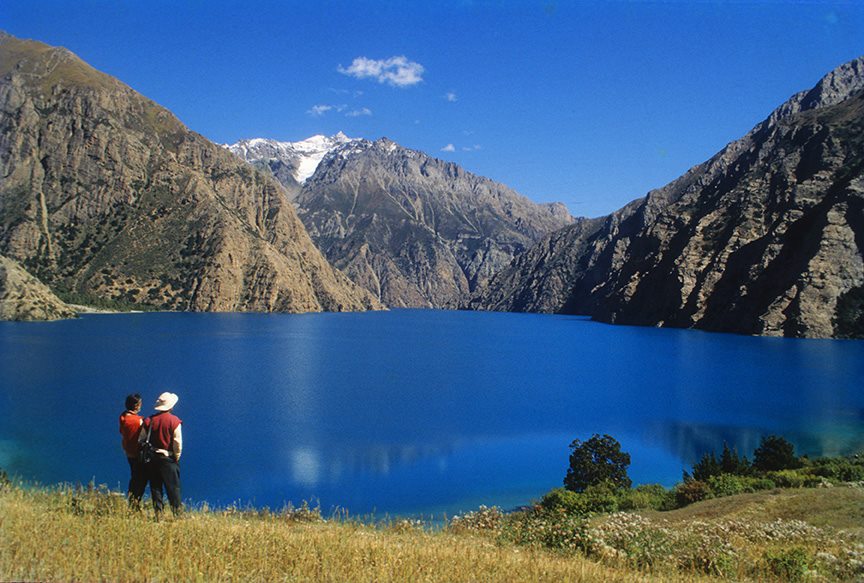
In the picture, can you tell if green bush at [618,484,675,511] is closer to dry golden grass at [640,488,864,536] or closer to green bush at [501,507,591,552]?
dry golden grass at [640,488,864,536]

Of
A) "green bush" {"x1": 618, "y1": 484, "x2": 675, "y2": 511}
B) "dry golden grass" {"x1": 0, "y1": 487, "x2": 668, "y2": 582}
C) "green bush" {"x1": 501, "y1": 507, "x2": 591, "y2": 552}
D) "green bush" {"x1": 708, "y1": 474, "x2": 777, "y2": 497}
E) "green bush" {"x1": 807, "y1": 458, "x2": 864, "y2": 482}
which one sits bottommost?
"green bush" {"x1": 618, "y1": 484, "x2": 675, "y2": 511}

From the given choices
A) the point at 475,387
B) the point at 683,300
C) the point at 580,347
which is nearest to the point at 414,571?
the point at 475,387

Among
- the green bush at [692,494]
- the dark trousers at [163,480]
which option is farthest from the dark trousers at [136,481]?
the green bush at [692,494]

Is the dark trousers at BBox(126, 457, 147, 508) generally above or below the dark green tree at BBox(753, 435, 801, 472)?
above

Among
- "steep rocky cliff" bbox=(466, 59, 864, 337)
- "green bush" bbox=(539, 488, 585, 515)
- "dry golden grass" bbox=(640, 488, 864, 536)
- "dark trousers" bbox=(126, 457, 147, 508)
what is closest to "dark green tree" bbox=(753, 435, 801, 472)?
"dry golden grass" bbox=(640, 488, 864, 536)

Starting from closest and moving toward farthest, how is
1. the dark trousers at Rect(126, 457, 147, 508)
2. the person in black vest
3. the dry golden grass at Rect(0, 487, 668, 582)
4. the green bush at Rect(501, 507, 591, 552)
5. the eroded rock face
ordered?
the dry golden grass at Rect(0, 487, 668, 582) < the person in black vest < the dark trousers at Rect(126, 457, 147, 508) < the green bush at Rect(501, 507, 591, 552) < the eroded rock face

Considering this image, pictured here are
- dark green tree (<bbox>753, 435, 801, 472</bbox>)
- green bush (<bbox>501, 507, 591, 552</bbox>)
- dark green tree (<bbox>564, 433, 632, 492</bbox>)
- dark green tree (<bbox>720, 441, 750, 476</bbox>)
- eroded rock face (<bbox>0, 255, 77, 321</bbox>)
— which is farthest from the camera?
eroded rock face (<bbox>0, 255, 77, 321</bbox>)

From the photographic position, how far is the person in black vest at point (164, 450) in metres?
11.7

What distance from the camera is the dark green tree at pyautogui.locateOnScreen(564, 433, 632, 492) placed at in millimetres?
29553

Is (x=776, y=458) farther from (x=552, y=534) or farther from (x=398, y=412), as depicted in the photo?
(x=398, y=412)

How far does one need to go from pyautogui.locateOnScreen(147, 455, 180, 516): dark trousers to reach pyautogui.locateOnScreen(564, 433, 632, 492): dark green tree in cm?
2125

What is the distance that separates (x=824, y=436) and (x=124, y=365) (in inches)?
2718

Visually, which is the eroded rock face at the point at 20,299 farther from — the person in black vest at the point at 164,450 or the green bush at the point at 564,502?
the person in black vest at the point at 164,450

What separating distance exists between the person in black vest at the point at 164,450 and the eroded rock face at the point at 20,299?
14926cm
